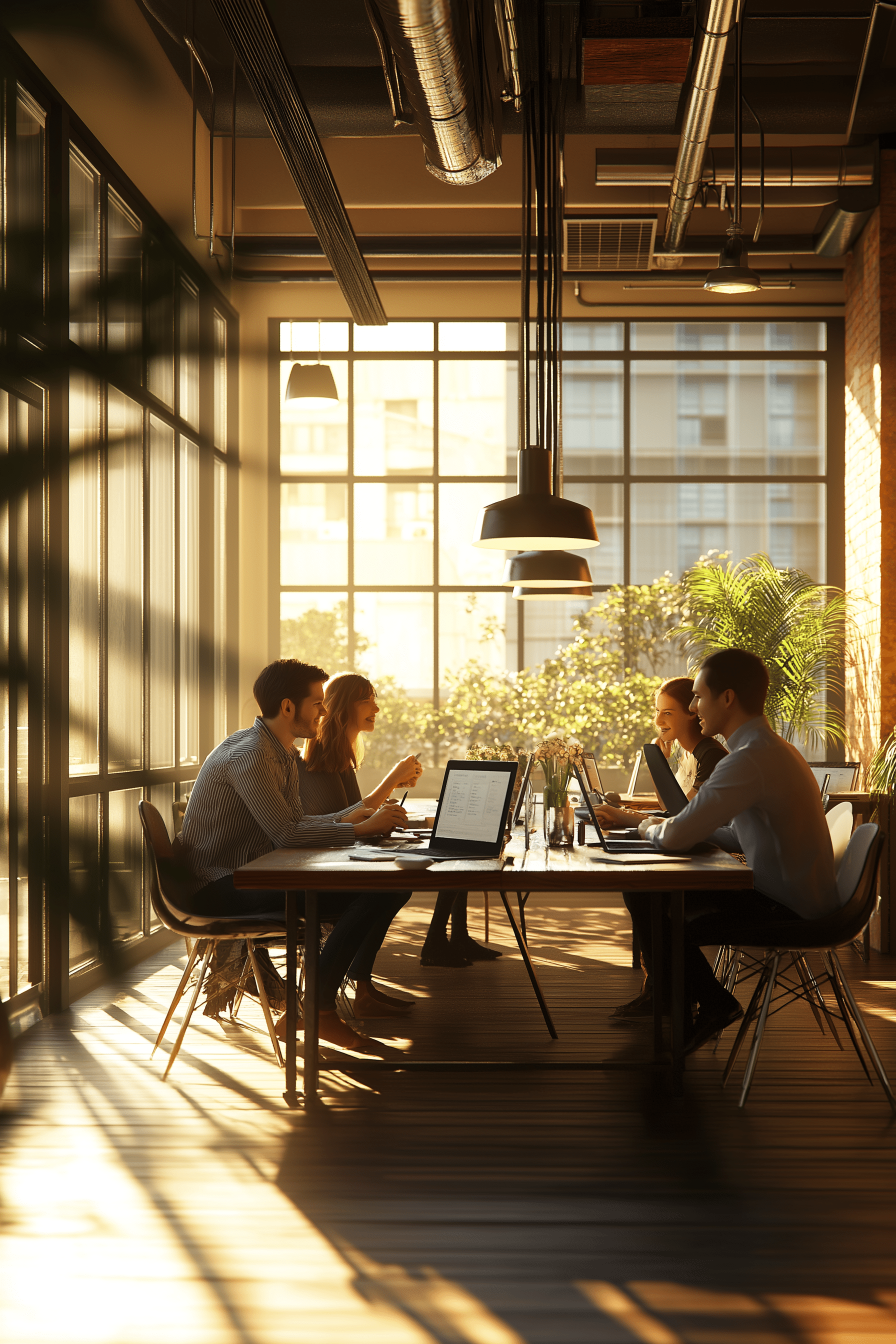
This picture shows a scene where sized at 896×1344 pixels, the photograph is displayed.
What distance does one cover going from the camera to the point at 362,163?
25.4 feet

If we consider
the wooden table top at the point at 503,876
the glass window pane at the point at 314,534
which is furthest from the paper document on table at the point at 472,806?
the glass window pane at the point at 314,534

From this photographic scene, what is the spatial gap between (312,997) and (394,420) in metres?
6.19

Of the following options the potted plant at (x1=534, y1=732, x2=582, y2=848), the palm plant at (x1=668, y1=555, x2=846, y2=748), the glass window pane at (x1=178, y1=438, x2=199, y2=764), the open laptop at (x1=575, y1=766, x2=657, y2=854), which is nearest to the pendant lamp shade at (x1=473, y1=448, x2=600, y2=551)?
the potted plant at (x1=534, y1=732, x2=582, y2=848)

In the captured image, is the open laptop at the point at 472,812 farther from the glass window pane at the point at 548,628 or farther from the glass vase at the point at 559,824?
the glass window pane at the point at 548,628

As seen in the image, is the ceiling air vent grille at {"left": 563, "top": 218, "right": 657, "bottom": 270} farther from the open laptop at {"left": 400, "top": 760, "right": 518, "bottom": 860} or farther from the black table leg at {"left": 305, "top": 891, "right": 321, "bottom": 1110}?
the black table leg at {"left": 305, "top": 891, "right": 321, "bottom": 1110}

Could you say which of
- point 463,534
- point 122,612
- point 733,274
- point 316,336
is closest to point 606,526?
point 463,534

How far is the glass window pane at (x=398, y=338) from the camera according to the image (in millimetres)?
8906

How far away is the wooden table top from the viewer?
326 cm

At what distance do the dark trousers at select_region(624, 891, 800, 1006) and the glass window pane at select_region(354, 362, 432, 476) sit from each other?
5.72m

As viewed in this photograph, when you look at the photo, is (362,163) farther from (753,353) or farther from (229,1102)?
(229,1102)

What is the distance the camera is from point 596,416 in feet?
29.2

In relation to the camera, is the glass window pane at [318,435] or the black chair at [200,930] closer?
the black chair at [200,930]

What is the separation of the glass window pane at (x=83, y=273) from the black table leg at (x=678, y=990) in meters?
3.17

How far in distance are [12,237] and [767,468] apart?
8.96 metres
